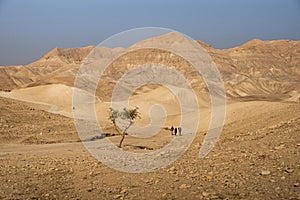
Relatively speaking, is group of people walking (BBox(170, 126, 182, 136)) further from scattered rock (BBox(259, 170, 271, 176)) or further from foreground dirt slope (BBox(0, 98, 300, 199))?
scattered rock (BBox(259, 170, 271, 176))

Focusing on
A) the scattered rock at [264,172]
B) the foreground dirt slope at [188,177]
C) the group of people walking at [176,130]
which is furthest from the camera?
the group of people walking at [176,130]

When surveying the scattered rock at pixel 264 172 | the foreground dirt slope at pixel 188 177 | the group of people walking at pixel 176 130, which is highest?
the scattered rock at pixel 264 172

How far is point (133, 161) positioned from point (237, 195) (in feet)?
15.3

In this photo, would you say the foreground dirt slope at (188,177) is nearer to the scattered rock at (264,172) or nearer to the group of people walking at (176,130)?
the scattered rock at (264,172)

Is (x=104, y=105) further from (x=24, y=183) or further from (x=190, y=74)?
(x=190, y=74)

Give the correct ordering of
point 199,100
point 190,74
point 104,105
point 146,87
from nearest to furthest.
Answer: point 104,105 < point 199,100 < point 146,87 < point 190,74

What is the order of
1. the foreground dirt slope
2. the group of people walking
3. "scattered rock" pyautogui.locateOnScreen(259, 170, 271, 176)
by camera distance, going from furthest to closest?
the group of people walking → "scattered rock" pyautogui.locateOnScreen(259, 170, 271, 176) → the foreground dirt slope

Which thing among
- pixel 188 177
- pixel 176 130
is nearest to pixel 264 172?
pixel 188 177

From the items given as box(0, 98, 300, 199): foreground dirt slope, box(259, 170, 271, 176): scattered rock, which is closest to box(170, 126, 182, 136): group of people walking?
box(0, 98, 300, 199): foreground dirt slope

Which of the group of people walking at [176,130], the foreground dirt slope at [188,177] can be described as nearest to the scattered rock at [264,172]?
the foreground dirt slope at [188,177]

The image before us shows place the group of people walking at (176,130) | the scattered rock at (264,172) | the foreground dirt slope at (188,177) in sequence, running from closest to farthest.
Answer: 1. the foreground dirt slope at (188,177)
2. the scattered rock at (264,172)
3. the group of people walking at (176,130)

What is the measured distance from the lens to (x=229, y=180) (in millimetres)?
7816

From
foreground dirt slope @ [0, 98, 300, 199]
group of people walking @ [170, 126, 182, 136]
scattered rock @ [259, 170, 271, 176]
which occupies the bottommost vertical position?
group of people walking @ [170, 126, 182, 136]

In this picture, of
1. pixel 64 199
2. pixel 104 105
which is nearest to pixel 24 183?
pixel 64 199
